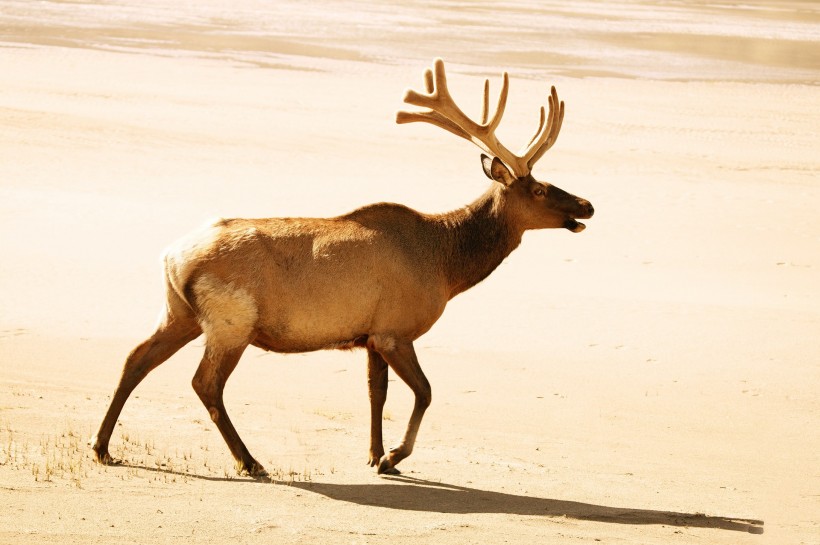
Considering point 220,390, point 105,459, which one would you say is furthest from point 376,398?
point 105,459

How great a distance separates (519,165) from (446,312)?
542 cm

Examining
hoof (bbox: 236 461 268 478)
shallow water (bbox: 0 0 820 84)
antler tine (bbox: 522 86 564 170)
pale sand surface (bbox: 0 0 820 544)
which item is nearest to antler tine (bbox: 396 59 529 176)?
antler tine (bbox: 522 86 564 170)

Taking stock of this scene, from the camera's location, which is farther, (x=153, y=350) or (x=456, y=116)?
(x=456, y=116)

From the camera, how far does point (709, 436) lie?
11.7 meters

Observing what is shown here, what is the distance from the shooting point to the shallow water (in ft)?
124

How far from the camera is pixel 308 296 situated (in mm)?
9078

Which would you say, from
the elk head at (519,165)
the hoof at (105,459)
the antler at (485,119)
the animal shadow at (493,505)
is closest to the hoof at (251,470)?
the animal shadow at (493,505)

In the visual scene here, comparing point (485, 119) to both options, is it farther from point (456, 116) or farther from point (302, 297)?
point (302, 297)

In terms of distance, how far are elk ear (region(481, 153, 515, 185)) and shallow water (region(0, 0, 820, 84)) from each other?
25874 millimetres

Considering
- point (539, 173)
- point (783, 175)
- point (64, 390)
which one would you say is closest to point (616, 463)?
point (64, 390)

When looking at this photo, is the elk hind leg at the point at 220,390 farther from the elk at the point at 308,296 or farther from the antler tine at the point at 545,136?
the antler tine at the point at 545,136

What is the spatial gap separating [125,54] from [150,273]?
2026cm

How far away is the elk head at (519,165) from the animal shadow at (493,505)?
264cm

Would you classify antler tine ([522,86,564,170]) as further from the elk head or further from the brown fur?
the brown fur
